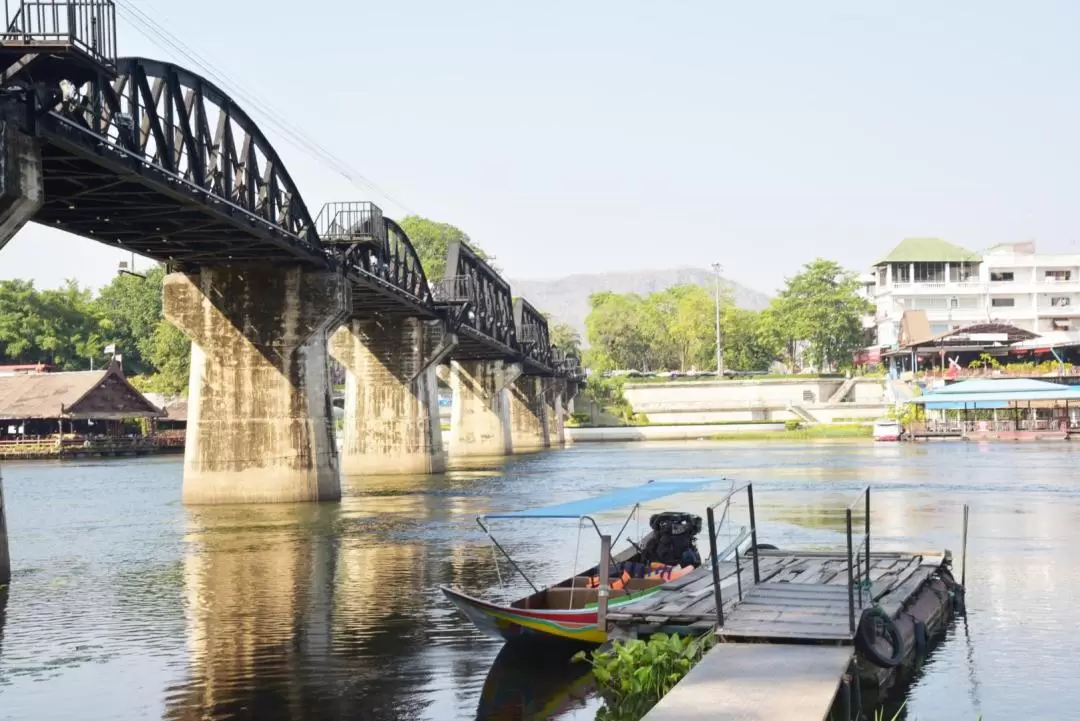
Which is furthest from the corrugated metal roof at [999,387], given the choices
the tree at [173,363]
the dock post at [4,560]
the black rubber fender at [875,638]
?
the black rubber fender at [875,638]

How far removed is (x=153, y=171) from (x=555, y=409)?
13075 cm

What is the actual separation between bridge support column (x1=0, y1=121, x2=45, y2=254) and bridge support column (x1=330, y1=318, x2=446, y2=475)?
5124cm

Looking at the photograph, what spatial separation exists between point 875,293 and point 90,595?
169 m

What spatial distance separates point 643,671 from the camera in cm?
1788

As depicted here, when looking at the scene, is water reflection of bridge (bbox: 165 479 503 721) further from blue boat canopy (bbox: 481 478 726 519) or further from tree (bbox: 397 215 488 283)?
tree (bbox: 397 215 488 283)

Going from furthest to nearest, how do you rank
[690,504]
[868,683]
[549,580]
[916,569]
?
[690,504] < [549,580] < [916,569] < [868,683]

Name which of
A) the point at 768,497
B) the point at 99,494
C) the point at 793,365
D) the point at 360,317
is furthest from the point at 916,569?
the point at 793,365

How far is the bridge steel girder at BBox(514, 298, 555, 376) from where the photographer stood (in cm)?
12562

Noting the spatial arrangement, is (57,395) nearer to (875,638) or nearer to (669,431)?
(669,431)

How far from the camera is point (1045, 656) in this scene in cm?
2108

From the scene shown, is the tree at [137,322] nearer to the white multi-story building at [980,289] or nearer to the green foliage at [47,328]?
the green foliage at [47,328]

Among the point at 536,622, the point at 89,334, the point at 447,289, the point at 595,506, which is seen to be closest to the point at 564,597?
the point at 536,622

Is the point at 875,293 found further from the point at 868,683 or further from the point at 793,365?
the point at 868,683

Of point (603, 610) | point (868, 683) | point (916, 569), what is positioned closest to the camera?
point (868, 683)
